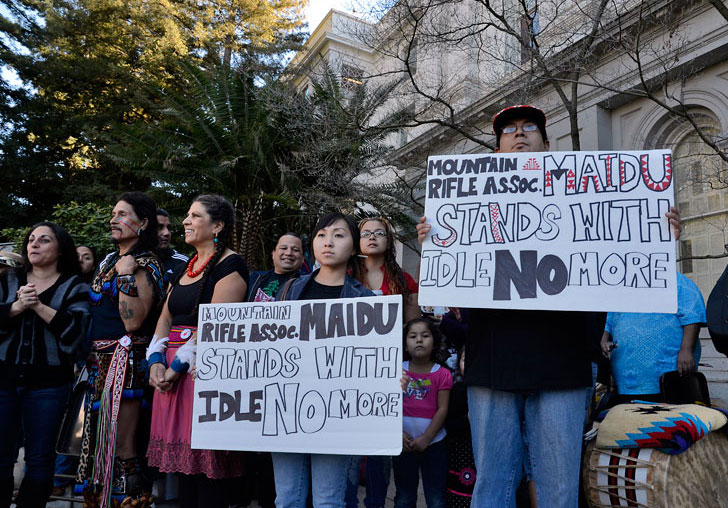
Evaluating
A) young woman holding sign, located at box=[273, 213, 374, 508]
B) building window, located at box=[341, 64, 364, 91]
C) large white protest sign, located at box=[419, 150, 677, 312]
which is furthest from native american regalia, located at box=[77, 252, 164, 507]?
building window, located at box=[341, 64, 364, 91]

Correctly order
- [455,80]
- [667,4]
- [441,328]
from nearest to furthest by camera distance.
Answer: [441,328]
[667,4]
[455,80]

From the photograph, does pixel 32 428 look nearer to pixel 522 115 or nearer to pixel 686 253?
pixel 522 115

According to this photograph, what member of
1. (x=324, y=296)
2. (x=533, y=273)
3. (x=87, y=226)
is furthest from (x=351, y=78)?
(x=533, y=273)

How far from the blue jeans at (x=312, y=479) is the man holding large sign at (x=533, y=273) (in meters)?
0.69

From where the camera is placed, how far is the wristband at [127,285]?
134 inches

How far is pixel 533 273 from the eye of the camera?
248 centimetres

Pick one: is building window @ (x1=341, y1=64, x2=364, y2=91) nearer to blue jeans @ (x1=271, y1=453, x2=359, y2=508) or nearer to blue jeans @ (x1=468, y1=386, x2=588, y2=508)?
blue jeans @ (x1=271, y1=453, x2=359, y2=508)

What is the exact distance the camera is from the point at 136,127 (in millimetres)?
11477

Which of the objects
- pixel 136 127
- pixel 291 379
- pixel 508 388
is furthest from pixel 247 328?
pixel 136 127

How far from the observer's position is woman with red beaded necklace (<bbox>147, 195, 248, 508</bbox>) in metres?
3.00

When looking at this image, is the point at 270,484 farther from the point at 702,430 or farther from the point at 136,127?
the point at 136,127

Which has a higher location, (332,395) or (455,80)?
(455,80)

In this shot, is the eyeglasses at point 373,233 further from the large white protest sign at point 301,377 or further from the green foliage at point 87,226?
the green foliage at point 87,226

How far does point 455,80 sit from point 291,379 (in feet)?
38.3
